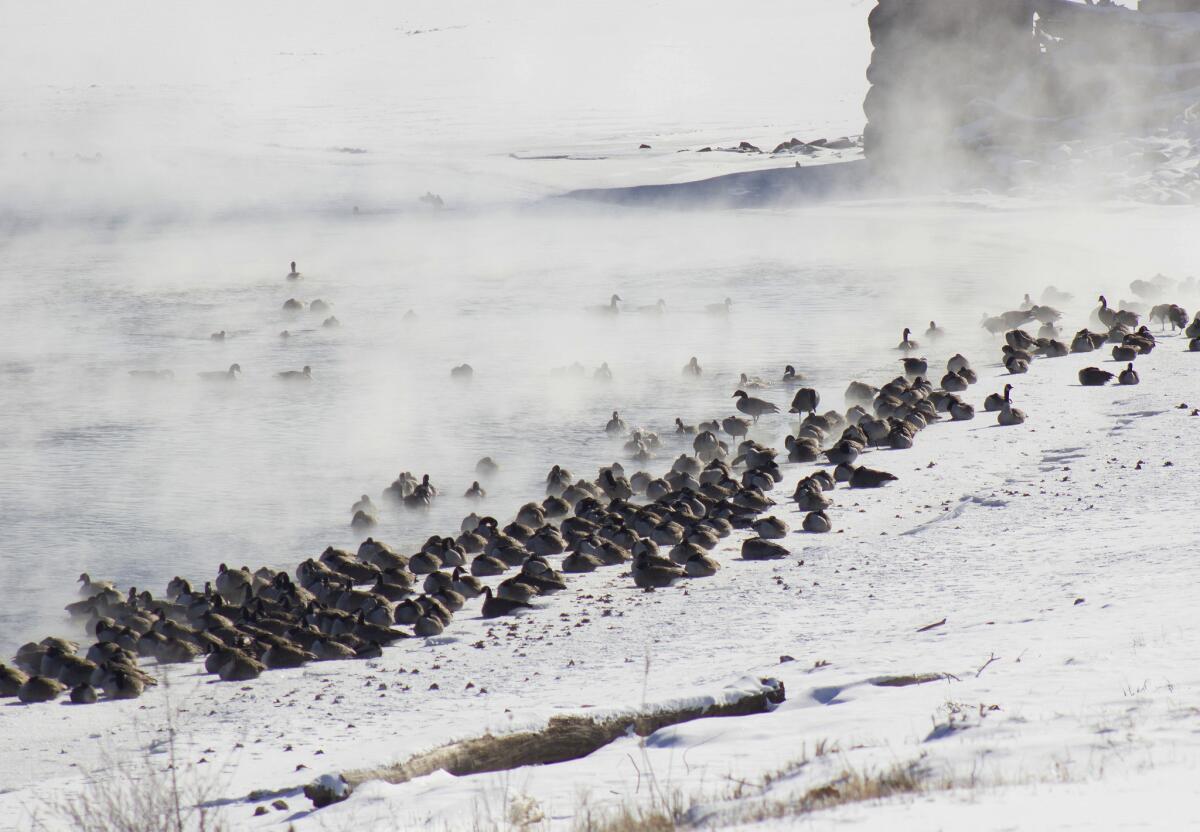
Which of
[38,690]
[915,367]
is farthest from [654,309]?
[38,690]

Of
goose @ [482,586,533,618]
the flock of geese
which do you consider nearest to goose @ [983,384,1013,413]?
the flock of geese

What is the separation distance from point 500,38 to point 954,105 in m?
108

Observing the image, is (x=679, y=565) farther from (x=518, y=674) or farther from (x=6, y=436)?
(x=6, y=436)

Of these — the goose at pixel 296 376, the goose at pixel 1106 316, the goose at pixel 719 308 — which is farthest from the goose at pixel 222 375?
the goose at pixel 1106 316

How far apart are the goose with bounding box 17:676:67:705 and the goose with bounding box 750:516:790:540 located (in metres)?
7.33

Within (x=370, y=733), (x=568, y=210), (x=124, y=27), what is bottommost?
(x=370, y=733)

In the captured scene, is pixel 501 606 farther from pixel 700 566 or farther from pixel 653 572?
pixel 700 566

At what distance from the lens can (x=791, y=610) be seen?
519 inches

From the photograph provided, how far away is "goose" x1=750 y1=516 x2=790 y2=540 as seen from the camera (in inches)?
633

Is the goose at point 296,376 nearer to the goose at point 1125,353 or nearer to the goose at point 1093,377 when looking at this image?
the goose at point 1093,377

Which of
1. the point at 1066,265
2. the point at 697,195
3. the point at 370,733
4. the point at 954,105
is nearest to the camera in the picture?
the point at 370,733

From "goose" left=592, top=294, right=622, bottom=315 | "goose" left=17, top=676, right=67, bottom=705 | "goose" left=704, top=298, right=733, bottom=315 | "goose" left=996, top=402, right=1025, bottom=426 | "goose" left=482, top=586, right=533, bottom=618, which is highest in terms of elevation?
"goose" left=592, top=294, right=622, bottom=315

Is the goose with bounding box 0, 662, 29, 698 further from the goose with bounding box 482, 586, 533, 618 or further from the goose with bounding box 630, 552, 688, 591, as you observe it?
the goose with bounding box 630, 552, 688, 591

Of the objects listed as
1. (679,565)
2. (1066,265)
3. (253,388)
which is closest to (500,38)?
(1066,265)
